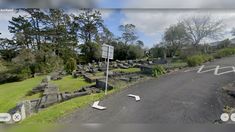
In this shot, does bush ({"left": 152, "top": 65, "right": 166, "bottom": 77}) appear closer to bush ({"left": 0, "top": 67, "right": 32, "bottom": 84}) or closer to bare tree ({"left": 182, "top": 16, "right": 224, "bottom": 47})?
bare tree ({"left": 182, "top": 16, "right": 224, "bottom": 47})

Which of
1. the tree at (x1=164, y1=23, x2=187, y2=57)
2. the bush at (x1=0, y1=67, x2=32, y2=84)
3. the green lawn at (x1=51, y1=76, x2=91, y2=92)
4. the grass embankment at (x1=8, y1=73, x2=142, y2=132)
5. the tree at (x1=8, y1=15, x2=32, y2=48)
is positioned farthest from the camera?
the green lawn at (x1=51, y1=76, x2=91, y2=92)

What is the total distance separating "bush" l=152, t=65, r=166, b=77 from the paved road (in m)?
0.28

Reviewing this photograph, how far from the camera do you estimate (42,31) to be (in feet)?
15.8

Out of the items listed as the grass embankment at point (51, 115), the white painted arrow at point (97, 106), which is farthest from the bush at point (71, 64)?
the white painted arrow at point (97, 106)

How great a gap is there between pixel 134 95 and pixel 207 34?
Answer: 198 centimetres

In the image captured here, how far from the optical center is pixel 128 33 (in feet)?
13.6

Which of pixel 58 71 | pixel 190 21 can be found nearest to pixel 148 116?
pixel 190 21

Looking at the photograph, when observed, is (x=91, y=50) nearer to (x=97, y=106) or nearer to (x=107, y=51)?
(x=107, y=51)

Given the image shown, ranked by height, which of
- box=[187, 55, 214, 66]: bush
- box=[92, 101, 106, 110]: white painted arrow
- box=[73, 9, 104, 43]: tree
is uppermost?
box=[73, 9, 104, 43]: tree

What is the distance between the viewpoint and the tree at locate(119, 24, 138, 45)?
404 cm

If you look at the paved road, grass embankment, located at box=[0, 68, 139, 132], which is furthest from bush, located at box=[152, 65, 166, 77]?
grass embankment, located at box=[0, 68, 139, 132]

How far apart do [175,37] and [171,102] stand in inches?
51.4

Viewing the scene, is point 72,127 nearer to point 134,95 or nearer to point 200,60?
point 134,95

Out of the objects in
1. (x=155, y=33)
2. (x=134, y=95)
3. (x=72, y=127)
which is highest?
(x=155, y=33)
